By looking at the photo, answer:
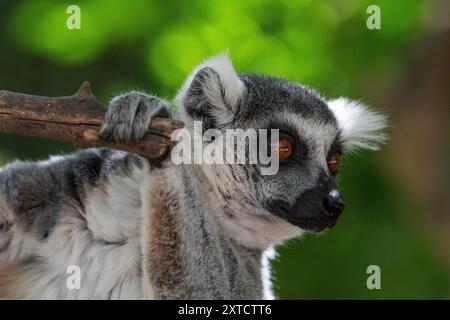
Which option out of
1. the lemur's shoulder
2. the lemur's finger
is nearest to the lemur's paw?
the lemur's finger

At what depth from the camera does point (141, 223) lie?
504 cm

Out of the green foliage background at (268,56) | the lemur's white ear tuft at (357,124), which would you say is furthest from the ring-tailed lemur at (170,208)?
the green foliage background at (268,56)

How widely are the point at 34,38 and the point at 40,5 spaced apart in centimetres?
49

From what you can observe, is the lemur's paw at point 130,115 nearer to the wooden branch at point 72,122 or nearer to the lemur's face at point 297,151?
the wooden branch at point 72,122

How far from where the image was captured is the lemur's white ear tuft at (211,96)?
5.80 meters

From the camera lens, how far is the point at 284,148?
18.4ft

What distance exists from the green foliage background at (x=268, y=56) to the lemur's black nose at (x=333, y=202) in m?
4.28

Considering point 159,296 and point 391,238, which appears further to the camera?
point 391,238

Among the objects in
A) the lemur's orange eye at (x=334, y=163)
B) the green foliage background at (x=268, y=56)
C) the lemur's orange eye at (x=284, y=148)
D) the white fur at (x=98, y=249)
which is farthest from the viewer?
the green foliage background at (x=268, y=56)

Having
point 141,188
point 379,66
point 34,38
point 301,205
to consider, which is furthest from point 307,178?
point 34,38

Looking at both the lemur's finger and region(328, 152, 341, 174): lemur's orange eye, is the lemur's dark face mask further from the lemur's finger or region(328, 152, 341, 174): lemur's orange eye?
the lemur's finger

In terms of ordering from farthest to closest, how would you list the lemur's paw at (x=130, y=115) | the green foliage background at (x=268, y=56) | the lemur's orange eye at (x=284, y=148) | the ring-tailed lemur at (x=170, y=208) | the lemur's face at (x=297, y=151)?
the green foliage background at (x=268, y=56), the lemur's orange eye at (x=284, y=148), the lemur's face at (x=297, y=151), the ring-tailed lemur at (x=170, y=208), the lemur's paw at (x=130, y=115)

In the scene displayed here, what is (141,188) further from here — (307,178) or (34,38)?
(34,38)

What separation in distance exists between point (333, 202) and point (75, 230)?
1919 mm
